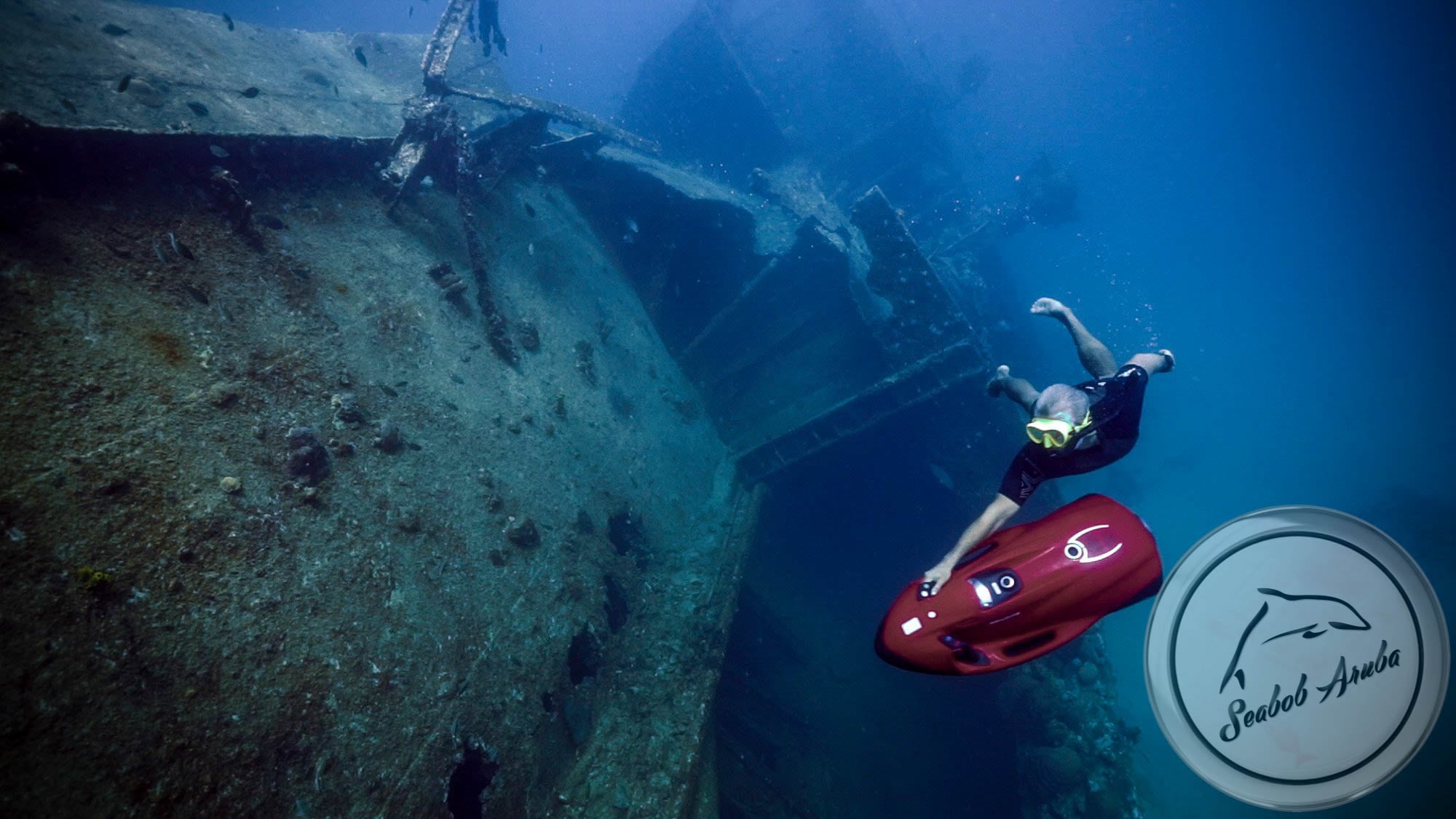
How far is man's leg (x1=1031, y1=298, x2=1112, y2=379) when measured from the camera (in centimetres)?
387

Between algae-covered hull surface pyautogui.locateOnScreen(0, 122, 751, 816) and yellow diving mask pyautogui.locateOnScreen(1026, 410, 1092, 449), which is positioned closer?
algae-covered hull surface pyautogui.locateOnScreen(0, 122, 751, 816)

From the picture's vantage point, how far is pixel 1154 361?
3.84 metres

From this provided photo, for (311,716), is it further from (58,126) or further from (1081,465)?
(1081,465)

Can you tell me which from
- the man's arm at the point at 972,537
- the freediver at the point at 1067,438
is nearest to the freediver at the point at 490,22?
the freediver at the point at 1067,438

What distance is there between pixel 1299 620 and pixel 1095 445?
1.33 m

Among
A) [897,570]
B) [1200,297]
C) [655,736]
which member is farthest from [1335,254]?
[655,736]

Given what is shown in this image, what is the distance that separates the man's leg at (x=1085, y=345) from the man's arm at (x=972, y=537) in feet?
4.75

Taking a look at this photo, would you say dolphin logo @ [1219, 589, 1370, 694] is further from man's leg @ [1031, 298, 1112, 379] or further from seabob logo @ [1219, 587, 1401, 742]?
man's leg @ [1031, 298, 1112, 379]

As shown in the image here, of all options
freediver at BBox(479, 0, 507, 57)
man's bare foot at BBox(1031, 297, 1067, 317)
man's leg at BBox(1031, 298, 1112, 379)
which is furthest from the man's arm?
freediver at BBox(479, 0, 507, 57)

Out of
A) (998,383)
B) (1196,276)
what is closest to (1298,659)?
(998,383)

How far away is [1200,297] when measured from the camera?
6888 cm

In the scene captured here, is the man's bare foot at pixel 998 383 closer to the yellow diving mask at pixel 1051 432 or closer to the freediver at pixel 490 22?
the yellow diving mask at pixel 1051 432

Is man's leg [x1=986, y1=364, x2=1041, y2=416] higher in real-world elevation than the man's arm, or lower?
higher

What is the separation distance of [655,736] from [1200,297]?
93.9 metres
